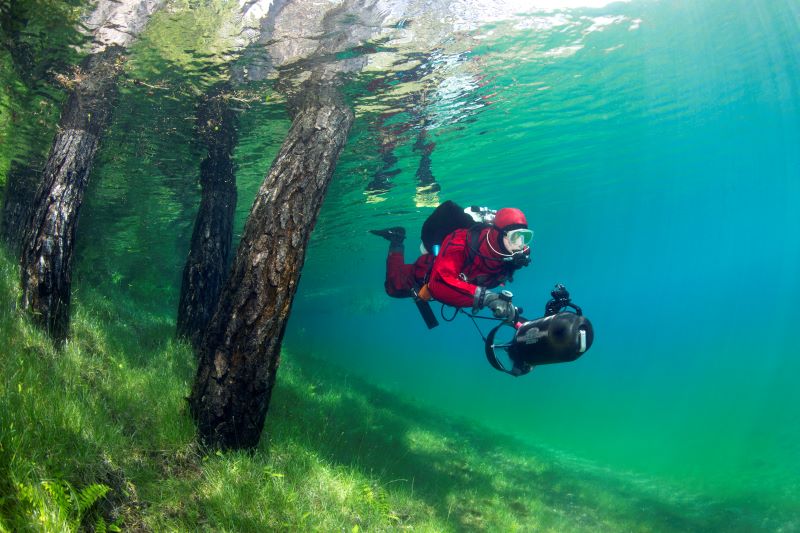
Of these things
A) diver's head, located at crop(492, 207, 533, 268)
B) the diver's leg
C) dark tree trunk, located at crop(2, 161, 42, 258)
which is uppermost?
diver's head, located at crop(492, 207, 533, 268)

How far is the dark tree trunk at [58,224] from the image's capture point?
4582mm

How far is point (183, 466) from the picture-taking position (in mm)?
3393

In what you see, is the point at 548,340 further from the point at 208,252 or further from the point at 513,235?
the point at 208,252

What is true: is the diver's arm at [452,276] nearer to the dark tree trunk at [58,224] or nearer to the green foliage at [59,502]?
the green foliage at [59,502]

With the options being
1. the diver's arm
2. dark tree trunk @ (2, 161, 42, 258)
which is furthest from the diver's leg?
dark tree trunk @ (2, 161, 42, 258)

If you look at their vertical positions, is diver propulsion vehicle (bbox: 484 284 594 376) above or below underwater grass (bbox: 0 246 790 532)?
above

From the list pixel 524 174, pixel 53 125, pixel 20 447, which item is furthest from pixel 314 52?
pixel 524 174

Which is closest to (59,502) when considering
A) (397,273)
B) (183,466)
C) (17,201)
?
(183,466)

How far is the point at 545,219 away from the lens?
29.1 m

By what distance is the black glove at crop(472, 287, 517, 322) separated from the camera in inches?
193

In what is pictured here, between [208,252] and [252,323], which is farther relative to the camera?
[208,252]

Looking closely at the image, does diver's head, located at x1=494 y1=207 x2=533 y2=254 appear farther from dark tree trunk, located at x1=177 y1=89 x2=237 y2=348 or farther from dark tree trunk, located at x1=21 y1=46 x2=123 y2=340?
dark tree trunk, located at x1=21 y1=46 x2=123 y2=340

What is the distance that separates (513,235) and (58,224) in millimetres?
5724

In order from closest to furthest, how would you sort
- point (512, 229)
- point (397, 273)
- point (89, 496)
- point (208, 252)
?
point (89, 496) < point (512, 229) < point (208, 252) < point (397, 273)
